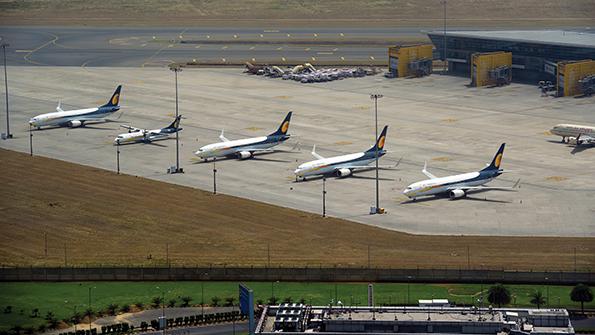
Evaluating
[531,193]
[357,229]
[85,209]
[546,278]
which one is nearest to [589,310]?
[546,278]

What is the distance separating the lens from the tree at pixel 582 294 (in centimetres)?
13825

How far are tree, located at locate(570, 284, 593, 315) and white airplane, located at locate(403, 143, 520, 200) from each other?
1963 inches

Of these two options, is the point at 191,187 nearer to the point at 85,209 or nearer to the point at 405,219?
the point at 85,209

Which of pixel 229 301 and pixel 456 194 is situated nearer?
pixel 229 301

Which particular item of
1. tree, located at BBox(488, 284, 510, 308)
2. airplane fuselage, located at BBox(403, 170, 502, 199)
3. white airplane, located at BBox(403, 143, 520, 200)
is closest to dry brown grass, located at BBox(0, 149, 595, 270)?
airplane fuselage, located at BBox(403, 170, 502, 199)

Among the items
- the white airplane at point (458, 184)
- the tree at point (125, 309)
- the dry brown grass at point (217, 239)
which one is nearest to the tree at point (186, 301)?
the tree at point (125, 309)

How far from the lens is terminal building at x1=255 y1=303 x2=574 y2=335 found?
11019cm

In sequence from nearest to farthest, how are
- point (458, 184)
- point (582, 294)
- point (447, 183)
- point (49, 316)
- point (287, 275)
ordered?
point (582, 294) < point (49, 316) < point (287, 275) < point (447, 183) < point (458, 184)

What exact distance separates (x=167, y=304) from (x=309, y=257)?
2219 cm

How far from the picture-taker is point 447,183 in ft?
623

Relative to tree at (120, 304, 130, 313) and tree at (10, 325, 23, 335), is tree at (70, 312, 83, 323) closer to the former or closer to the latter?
tree at (120, 304, 130, 313)

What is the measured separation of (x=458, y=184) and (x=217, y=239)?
3810 cm

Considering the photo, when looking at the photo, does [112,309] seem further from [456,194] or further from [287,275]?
[456,194]

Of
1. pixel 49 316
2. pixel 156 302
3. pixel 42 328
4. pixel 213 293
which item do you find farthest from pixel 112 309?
pixel 213 293
